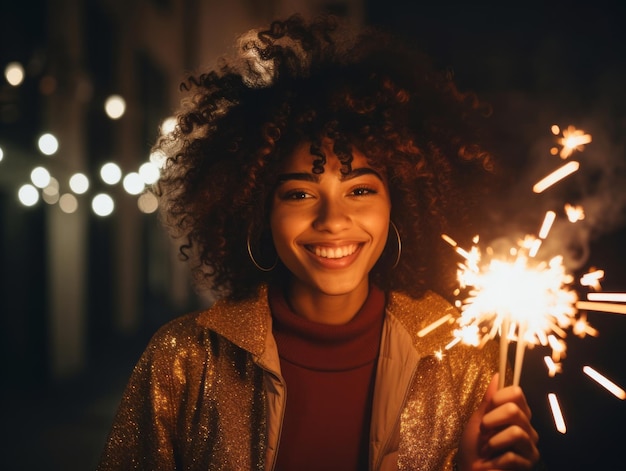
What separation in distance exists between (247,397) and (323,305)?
0.52m

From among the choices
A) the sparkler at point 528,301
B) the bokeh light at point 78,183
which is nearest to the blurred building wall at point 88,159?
the bokeh light at point 78,183

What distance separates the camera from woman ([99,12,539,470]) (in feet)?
8.67

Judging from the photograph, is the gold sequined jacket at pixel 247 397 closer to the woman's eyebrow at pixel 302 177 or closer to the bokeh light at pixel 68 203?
the woman's eyebrow at pixel 302 177

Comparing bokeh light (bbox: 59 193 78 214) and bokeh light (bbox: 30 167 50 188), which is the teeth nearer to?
bokeh light (bbox: 30 167 50 188)

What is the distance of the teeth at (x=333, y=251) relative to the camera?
8.73ft

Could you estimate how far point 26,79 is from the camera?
8.59 meters

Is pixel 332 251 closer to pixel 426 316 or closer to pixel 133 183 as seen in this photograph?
pixel 426 316

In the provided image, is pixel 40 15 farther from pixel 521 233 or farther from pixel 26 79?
pixel 521 233

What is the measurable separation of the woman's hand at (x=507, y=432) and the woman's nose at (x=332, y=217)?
853mm

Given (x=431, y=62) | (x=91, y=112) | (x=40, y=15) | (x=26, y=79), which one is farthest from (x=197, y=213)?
(x=91, y=112)

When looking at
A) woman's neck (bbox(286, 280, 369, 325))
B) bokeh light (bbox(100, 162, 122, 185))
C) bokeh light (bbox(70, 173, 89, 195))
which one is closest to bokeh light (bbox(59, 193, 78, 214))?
bokeh light (bbox(70, 173, 89, 195))

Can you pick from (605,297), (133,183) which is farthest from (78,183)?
(605,297)

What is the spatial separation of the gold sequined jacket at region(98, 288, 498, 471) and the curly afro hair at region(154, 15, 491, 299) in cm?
30

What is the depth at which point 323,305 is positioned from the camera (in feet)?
9.47
